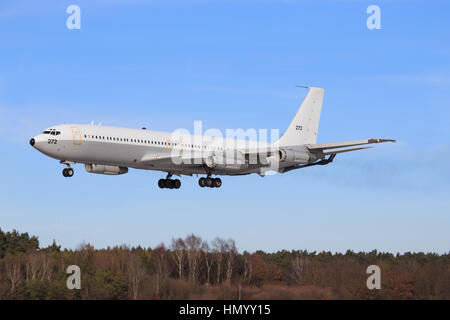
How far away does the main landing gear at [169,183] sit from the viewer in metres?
93.4

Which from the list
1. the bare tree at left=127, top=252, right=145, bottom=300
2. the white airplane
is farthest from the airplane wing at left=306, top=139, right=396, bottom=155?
the bare tree at left=127, top=252, right=145, bottom=300

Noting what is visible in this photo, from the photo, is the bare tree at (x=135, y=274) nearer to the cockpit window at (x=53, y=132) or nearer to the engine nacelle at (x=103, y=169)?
the engine nacelle at (x=103, y=169)

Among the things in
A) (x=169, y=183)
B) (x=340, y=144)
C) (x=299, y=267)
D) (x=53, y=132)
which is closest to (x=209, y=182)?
(x=169, y=183)

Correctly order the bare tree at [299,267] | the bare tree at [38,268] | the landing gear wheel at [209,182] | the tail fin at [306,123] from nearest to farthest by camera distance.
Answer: the landing gear wheel at [209,182]
the bare tree at [299,267]
the tail fin at [306,123]
the bare tree at [38,268]

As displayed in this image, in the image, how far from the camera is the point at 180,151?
85562 mm

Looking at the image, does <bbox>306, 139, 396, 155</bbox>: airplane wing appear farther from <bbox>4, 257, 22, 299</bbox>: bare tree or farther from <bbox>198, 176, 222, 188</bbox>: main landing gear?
<bbox>4, 257, 22, 299</bbox>: bare tree

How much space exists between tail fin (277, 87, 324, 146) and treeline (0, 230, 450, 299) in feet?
50.1

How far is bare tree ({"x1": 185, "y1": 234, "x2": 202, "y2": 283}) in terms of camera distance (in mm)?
102125

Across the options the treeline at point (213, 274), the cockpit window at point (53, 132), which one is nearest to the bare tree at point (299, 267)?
the treeline at point (213, 274)

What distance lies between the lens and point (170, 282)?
83.1 meters

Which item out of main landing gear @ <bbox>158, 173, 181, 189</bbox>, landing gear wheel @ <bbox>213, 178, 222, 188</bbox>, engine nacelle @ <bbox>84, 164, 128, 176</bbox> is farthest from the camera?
main landing gear @ <bbox>158, 173, 181, 189</bbox>

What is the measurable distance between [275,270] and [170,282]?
26.0 metres
